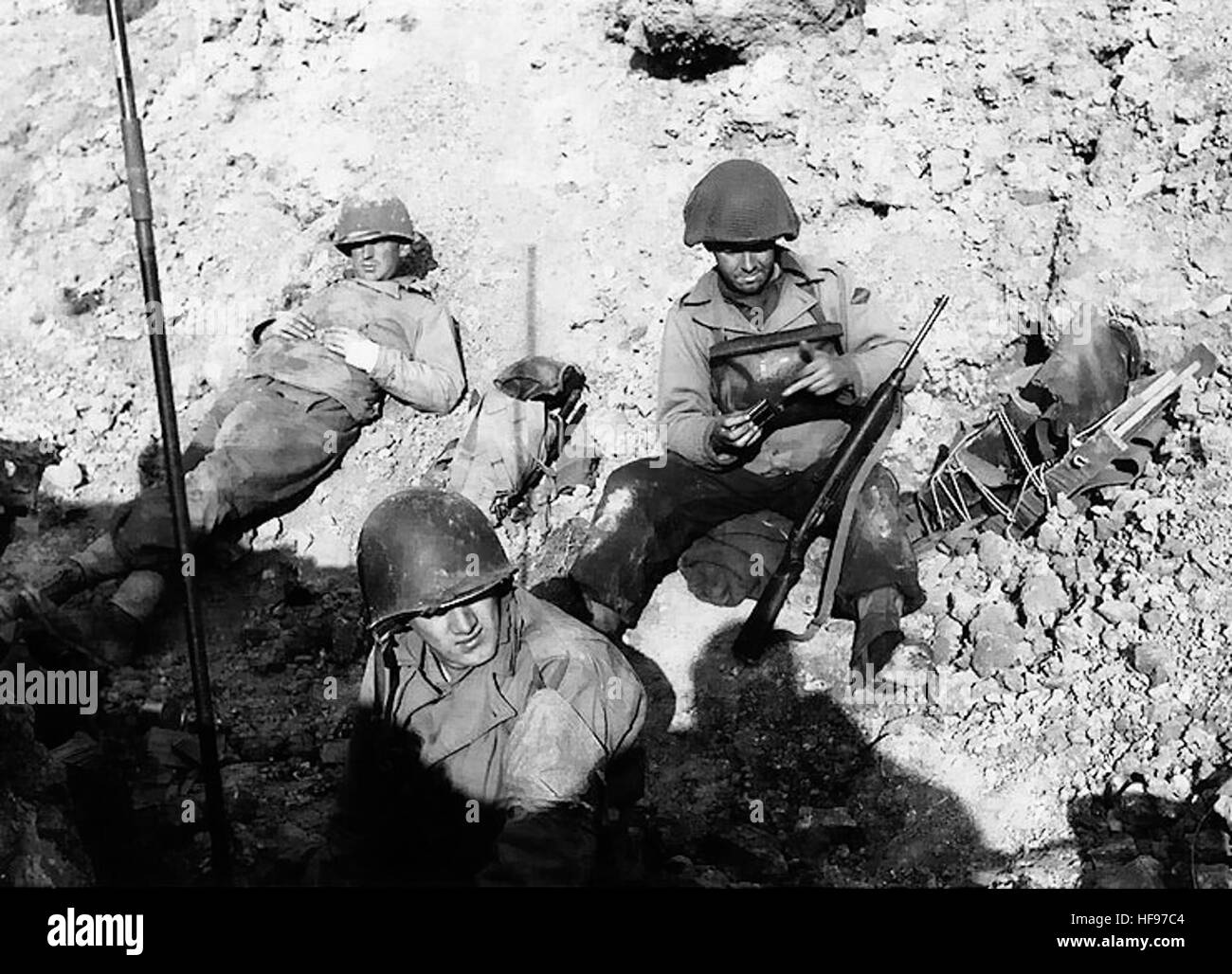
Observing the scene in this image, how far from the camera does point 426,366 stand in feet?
24.1

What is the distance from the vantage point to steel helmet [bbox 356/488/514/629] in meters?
3.88

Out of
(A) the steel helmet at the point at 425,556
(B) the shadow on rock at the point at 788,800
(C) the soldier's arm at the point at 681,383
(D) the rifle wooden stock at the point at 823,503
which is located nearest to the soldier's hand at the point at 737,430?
(C) the soldier's arm at the point at 681,383

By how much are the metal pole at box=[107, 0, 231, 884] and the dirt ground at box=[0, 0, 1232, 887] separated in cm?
29

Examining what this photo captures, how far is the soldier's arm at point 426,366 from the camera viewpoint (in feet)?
23.9

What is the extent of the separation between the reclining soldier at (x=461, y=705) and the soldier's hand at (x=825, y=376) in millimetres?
2126

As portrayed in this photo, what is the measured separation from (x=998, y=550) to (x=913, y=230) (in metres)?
2.00

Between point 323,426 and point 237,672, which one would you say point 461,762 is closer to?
point 237,672

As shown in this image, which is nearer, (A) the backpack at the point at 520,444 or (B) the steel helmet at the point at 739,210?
(B) the steel helmet at the point at 739,210

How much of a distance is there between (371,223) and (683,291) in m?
1.67

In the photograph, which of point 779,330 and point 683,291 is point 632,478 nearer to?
point 779,330

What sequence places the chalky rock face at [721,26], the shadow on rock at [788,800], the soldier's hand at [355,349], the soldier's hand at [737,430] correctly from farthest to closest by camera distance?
the chalky rock face at [721,26]
the soldier's hand at [355,349]
the soldier's hand at [737,430]
the shadow on rock at [788,800]

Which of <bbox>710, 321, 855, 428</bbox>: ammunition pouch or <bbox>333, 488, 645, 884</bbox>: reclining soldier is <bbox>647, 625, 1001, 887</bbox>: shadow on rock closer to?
<bbox>710, 321, 855, 428</bbox>: ammunition pouch

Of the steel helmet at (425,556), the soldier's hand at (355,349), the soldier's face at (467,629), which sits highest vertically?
the steel helmet at (425,556)

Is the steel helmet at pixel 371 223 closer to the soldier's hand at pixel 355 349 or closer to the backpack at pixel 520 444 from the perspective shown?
the soldier's hand at pixel 355 349
